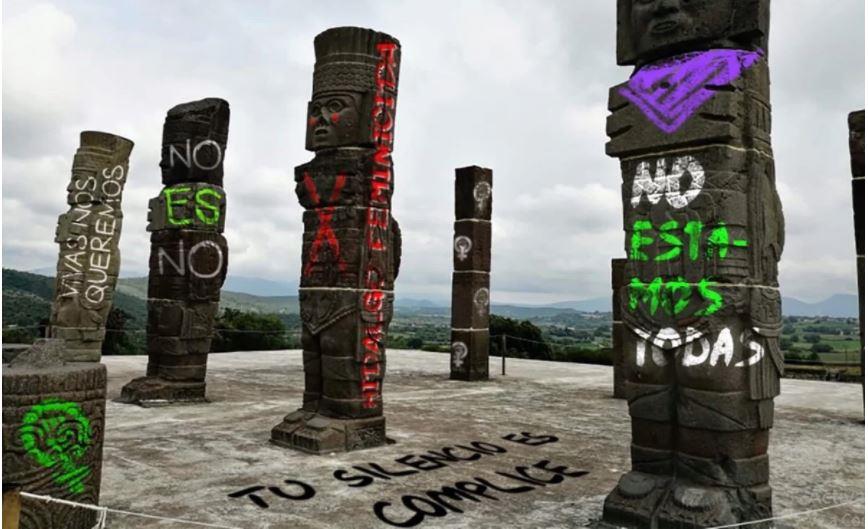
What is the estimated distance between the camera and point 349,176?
7.62m

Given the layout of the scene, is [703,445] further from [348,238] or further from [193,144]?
[193,144]

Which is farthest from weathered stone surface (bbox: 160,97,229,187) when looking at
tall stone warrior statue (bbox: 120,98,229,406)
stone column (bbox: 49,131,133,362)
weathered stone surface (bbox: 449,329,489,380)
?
weathered stone surface (bbox: 449,329,489,380)

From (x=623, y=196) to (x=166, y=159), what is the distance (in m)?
8.04

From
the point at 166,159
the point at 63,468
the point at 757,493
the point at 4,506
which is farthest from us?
the point at 166,159

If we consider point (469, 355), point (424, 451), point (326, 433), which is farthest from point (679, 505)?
point (469, 355)

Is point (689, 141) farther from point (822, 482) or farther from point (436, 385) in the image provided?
point (436, 385)

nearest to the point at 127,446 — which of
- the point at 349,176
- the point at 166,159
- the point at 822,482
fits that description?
the point at 349,176

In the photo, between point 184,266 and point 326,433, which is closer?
point 326,433

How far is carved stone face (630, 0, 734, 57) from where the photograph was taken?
16.1 ft

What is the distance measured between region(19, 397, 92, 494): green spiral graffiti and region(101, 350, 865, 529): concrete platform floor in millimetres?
558

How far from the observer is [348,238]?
7.57 m

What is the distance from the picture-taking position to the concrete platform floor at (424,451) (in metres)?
5.14

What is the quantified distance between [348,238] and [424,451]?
250 cm

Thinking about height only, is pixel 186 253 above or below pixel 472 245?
below
